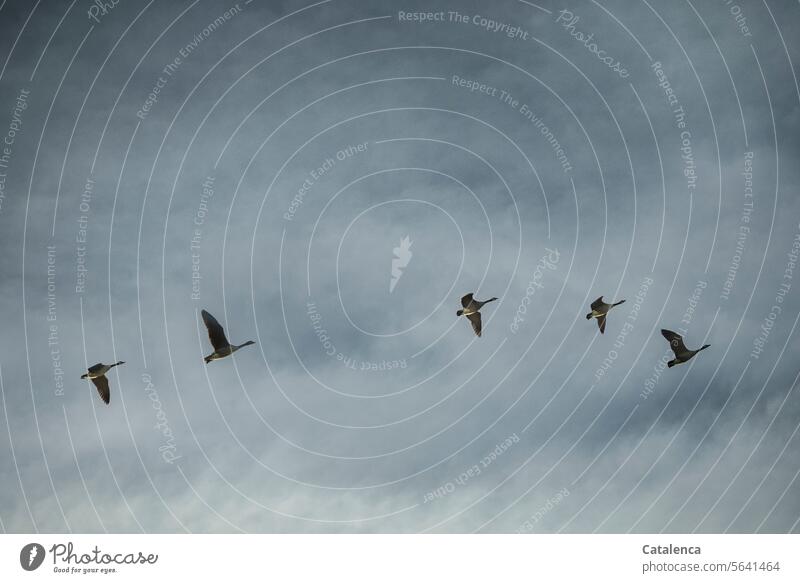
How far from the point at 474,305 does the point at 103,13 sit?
92.3 feet

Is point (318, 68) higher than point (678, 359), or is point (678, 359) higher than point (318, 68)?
point (318, 68)

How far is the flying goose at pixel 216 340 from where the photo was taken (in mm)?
39894

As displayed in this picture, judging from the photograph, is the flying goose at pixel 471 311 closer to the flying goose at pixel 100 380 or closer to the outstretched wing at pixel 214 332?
the outstretched wing at pixel 214 332

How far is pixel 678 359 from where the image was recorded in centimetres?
4572

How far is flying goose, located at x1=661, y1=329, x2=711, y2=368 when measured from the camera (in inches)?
1762

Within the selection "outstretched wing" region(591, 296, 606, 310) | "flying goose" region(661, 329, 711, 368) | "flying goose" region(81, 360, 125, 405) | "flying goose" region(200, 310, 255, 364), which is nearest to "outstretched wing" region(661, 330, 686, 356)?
"flying goose" region(661, 329, 711, 368)

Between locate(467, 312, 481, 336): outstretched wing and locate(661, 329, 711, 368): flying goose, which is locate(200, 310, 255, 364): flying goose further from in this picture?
locate(661, 329, 711, 368): flying goose

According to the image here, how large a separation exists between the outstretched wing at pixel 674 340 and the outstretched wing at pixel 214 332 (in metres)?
24.5

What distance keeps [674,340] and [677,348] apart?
786mm

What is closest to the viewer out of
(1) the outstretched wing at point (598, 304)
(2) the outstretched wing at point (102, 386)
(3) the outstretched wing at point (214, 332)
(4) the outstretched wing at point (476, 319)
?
(3) the outstretched wing at point (214, 332)

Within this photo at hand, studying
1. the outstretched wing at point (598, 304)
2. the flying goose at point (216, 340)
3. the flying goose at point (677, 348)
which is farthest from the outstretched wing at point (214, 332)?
the flying goose at point (677, 348)
